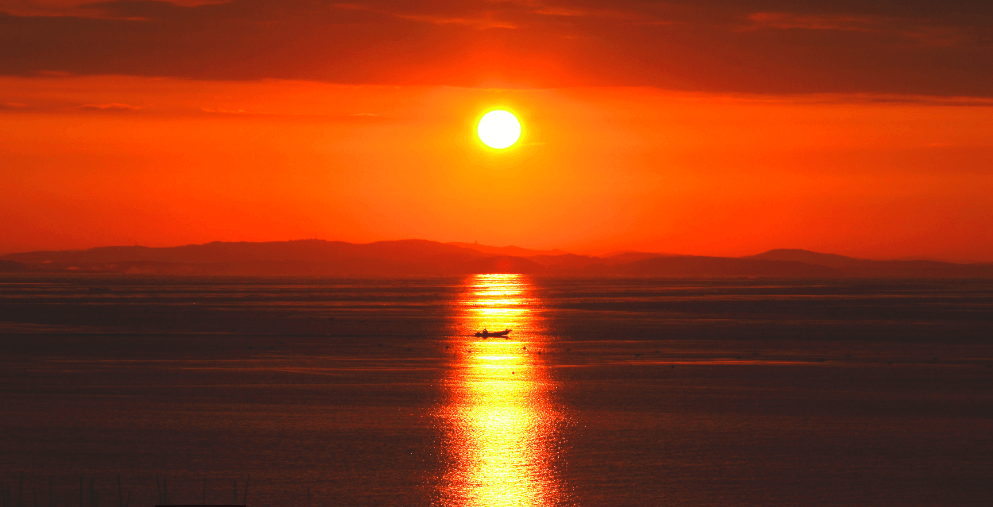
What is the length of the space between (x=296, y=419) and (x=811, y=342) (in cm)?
3511

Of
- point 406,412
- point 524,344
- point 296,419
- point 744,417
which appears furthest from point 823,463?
point 524,344

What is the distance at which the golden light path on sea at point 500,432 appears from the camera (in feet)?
62.2

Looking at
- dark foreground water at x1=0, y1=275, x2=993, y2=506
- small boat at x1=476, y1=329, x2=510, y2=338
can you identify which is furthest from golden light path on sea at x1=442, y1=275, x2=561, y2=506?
small boat at x1=476, y1=329, x2=510, y2=338

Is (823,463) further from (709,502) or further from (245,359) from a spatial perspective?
(245,359)

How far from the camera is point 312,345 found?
51406 millimetres

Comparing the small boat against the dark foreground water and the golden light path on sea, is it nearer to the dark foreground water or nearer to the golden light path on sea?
the dark foreground water

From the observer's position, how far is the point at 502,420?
2677 centimetres

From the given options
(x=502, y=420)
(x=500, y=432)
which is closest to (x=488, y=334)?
(x=502, y=420)

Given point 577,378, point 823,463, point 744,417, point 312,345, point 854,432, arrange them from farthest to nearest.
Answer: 1. point 312,345
2. point 577,378
3. point 744,417
4. point 854,432
5. point 823,463

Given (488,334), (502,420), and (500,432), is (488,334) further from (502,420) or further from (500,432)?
(500,432)

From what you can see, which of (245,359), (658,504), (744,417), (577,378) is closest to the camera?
(658,504)

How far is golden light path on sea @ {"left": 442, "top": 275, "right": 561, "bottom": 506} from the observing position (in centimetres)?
1895

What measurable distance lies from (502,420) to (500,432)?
1.88 meters

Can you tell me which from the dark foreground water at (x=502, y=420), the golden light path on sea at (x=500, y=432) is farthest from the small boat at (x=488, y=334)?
the golden light path on sea at (x=500, y=432)
